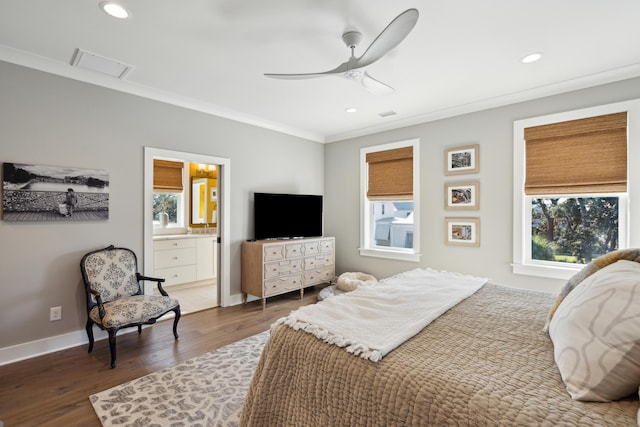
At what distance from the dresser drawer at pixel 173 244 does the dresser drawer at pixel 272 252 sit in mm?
1798

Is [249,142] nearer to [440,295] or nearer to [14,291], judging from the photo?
[14,291]

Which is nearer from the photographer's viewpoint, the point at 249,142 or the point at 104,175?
the point at 104,175

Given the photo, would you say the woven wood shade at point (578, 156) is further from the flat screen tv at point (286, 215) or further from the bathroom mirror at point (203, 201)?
the bathroom mirror at point (203, 201)

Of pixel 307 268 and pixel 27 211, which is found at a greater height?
pixel 27 211

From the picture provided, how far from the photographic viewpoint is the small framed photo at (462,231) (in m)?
3.75

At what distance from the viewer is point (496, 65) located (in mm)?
2781

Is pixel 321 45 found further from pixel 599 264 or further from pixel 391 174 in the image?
pixel 391 174

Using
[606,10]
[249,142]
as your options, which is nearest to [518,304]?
[606,10]

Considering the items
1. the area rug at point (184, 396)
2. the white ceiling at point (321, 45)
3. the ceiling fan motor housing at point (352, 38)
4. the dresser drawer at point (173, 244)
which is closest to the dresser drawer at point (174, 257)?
the dresser drawer at point (173, 244)

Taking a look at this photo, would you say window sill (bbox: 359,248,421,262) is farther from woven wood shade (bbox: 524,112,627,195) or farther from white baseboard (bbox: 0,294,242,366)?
white baseboard (bbox: 0,294,242,366)

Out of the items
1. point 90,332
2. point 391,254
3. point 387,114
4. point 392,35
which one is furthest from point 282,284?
point 392,35

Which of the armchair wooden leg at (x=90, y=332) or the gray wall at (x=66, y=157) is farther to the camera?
the armchair wooden leg at (x=90, y=332)

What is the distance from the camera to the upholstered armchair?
254cm

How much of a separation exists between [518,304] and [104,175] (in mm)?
3754
